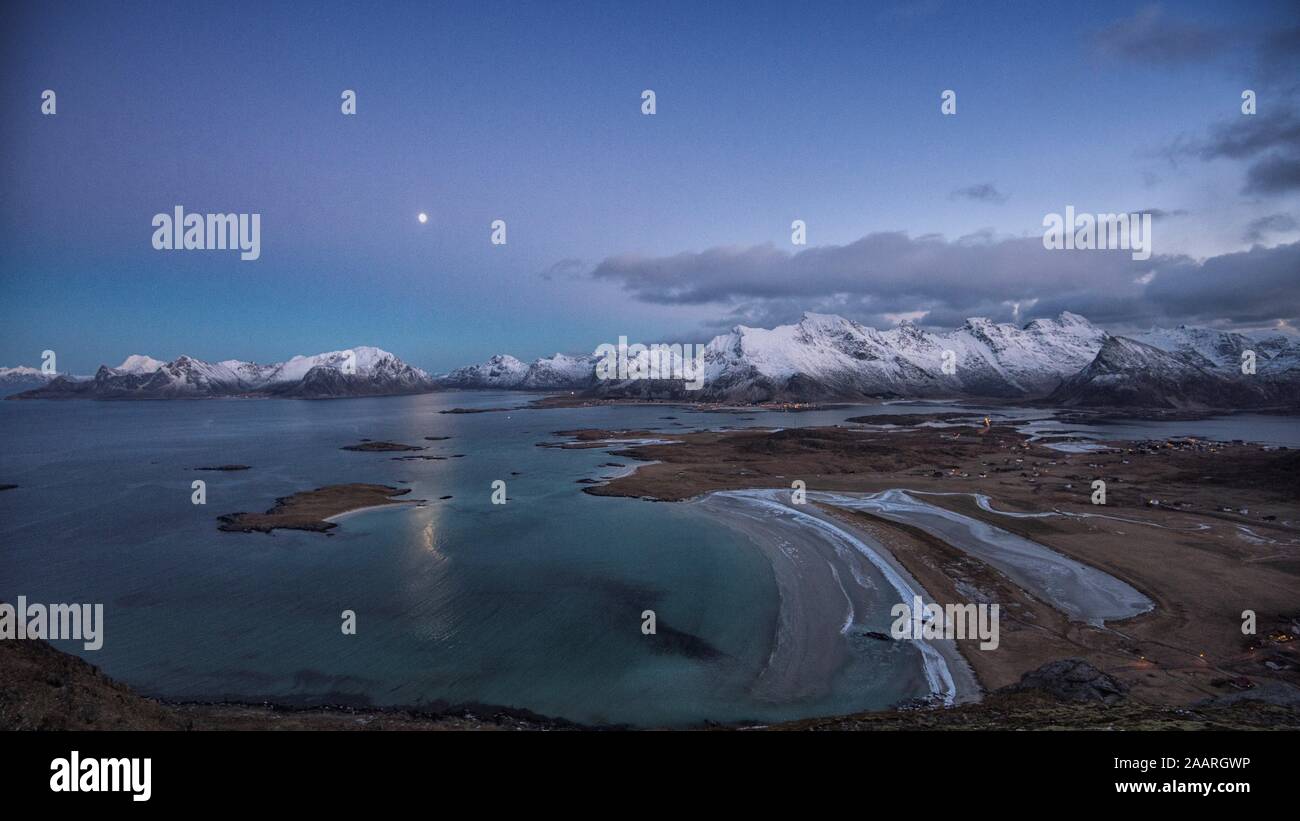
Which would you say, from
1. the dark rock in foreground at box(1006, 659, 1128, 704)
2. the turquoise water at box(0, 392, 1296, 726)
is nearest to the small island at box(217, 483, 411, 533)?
the turquoise water at box(0, 392, 1296, 726)

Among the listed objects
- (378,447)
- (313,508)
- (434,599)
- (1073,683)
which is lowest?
(434,599)

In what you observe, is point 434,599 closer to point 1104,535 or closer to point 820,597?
point 820,597

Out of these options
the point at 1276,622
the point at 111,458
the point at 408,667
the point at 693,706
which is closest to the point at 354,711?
the point at 408,667

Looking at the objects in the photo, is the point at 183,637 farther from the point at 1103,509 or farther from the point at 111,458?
the point at 111,458

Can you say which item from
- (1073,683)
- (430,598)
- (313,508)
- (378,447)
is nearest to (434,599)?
(430,598)

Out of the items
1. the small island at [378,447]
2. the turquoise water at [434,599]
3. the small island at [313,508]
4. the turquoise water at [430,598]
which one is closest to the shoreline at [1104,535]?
the turquoise water at [434,599]

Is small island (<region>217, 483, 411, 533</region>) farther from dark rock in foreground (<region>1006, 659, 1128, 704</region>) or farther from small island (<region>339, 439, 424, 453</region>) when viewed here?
dark rock in foreground (<region>1006, 659, 1128, 704</region>)

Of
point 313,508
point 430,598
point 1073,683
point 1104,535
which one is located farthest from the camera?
point 313,508
